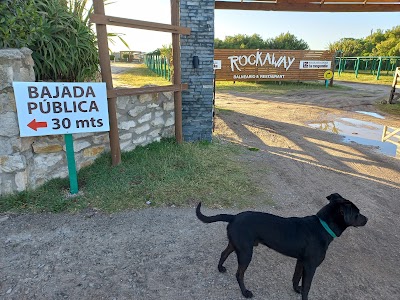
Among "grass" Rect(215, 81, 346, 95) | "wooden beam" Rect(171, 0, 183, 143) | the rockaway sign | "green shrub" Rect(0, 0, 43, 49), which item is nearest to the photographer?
"green shrub" Rect(0, 0, 43, 49)

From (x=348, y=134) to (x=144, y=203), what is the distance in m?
7.12

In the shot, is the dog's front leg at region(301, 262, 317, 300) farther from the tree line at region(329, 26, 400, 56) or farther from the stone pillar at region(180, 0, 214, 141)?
the tree line at region(329, 26, 400, 56)

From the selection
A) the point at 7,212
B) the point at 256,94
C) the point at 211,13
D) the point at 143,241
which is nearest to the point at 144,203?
the point at 143,241

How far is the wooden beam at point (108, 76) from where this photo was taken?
13.0ft

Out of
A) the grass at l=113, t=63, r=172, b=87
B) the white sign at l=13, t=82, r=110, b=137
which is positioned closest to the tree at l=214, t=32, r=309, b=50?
the grass at l=113, t=63, r=172, b=87

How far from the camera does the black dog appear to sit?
2.26 m

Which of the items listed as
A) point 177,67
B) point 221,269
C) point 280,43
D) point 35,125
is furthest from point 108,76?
point 280,43

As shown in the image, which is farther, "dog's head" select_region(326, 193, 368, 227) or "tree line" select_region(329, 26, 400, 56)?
"tree line" select_region(329, 26, 400, 56)

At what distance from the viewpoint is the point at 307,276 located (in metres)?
2.27

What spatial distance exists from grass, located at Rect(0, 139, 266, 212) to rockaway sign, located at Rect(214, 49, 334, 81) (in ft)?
50.1

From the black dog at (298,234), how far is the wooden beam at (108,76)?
2636mm

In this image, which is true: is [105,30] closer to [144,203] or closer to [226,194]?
[144,203]

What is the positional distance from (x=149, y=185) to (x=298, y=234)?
2.42 metres

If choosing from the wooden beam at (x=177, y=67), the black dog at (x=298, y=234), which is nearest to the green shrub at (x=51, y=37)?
the wooden beam at (x=177, y=67)
